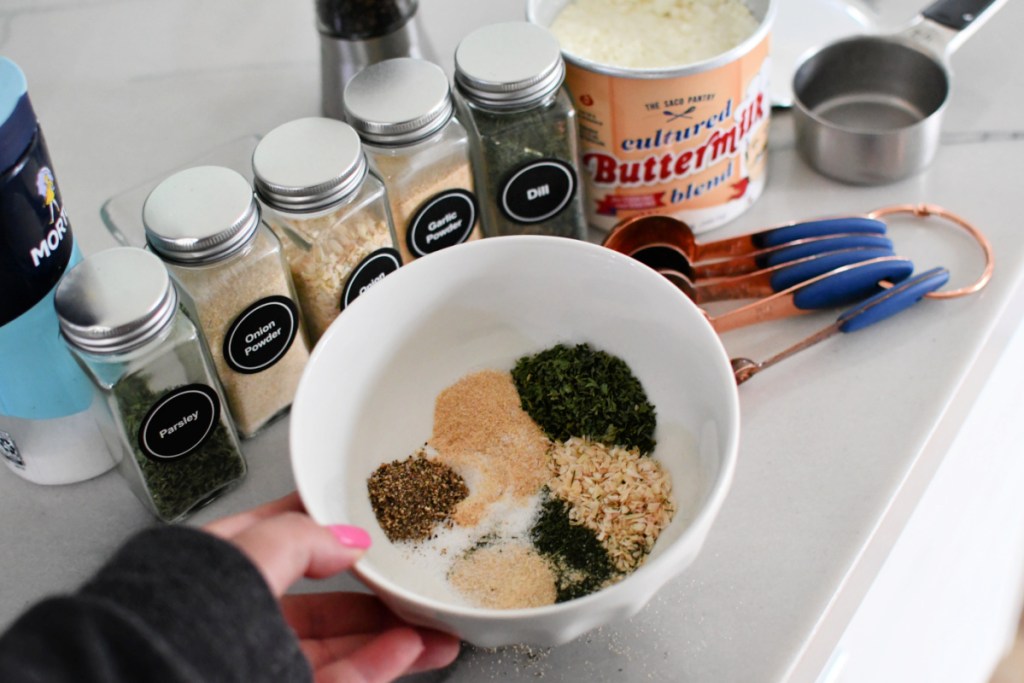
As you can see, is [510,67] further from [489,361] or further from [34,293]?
[34,293]

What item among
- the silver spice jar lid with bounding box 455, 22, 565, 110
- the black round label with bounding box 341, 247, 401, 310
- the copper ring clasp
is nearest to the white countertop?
the copper ring clasp

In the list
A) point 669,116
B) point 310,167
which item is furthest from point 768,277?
point 310,167

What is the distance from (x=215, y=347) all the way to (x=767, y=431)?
40 centimetres

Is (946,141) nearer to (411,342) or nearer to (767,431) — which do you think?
(767,431)

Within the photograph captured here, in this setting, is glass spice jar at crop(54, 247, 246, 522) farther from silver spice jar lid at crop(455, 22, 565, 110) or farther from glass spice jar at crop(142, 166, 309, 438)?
silver spice jar lid at crop(455, 22, 565, 110)

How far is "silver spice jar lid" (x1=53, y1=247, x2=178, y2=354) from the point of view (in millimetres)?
616

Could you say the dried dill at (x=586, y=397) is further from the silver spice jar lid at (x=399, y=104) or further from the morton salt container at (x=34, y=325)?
the morton salt container at (x=34, y=325)

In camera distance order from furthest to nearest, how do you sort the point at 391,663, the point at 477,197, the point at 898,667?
the point at 898,667 → the point at 477,197 → the point at 391,663

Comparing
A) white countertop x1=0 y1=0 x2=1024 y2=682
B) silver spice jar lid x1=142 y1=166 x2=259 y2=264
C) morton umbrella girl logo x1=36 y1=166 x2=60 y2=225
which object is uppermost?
morton umbrella girl logo x1=36 y1=166 x2=60 y2=225

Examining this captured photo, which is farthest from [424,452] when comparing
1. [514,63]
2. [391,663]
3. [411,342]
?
[514,63]

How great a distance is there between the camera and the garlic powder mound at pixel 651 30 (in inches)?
32.9

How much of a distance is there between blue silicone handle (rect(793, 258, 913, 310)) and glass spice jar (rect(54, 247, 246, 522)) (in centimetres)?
44

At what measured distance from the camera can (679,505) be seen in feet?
2.19

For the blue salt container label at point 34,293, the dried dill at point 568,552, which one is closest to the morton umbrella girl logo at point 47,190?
the blue salt container label at point 34,293
